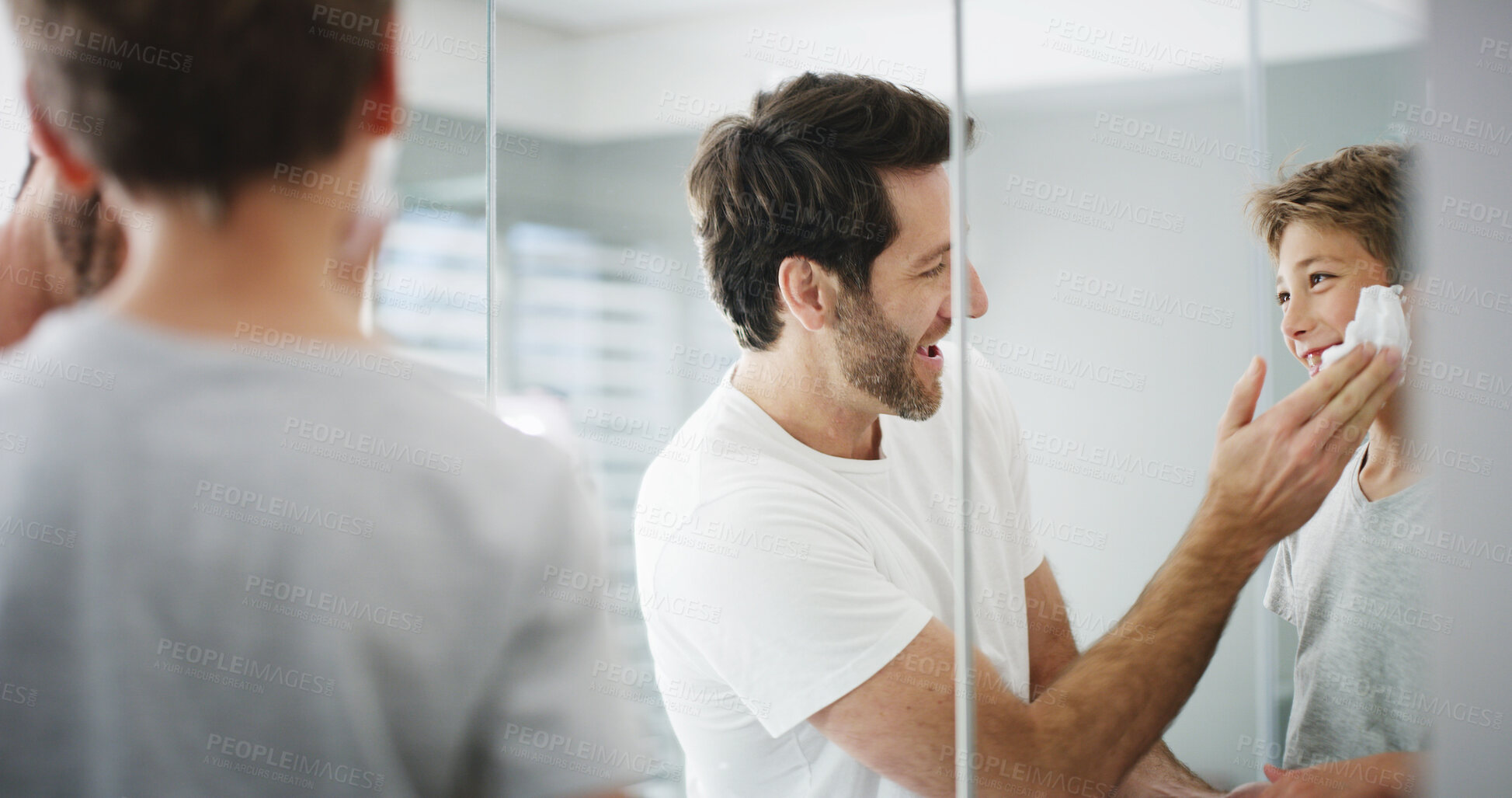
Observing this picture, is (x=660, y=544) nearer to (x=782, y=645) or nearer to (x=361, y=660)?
(x=782, y=645)

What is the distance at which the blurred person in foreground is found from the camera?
2.94ft

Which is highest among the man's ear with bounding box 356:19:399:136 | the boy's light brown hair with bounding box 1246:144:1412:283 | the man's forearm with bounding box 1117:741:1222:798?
the man's ear with bounding box 356:19:399:136

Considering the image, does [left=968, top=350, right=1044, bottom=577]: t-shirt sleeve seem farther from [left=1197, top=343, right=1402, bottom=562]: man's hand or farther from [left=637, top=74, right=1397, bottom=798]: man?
[left=1197, top=343, right=1402, bottom=562]: man's hand

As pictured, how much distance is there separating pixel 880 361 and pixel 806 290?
0.13 metres

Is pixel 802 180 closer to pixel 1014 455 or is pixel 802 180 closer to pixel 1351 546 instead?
pixel 1014 455

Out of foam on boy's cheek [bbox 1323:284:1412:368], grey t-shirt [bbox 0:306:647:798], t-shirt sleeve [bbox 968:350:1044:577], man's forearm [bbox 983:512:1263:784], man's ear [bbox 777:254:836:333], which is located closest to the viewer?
grey t-shirt [bbox 0:306:647:798]

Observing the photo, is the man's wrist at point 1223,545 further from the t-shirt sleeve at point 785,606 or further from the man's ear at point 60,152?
the man's ear at point 60,152

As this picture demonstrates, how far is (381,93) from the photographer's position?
70cm

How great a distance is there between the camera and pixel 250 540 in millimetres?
664

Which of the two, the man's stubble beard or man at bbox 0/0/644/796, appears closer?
man at bbox 0/0/644/796

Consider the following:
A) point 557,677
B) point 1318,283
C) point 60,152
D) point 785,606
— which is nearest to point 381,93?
point 60,152

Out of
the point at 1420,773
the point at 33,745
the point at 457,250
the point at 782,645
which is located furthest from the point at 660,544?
the point at 1420,773

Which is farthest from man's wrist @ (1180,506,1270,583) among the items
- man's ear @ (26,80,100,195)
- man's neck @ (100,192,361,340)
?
man's ear @ (26,80,100,195)

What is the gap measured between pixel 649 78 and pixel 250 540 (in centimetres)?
85
